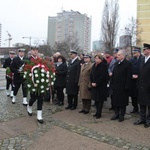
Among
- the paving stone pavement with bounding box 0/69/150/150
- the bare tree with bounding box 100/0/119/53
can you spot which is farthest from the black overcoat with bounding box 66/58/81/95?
the bare tree with bounding box 100/0/119/53

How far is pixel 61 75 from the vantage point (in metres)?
8.94

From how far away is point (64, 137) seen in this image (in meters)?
5.57

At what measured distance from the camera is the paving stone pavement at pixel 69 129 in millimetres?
5188

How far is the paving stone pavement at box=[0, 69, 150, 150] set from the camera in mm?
5188

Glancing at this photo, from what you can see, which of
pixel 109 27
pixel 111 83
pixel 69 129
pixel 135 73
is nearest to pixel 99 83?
pixel 111 83

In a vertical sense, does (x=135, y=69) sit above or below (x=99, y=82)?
above

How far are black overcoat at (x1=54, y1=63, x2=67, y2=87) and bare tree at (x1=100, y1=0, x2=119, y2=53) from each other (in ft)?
64.6

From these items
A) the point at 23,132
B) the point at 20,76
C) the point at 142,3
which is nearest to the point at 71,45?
the point at 142,3

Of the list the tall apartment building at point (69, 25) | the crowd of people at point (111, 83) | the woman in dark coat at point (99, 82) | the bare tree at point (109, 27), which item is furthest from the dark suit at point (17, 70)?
the tall apartment building at point (69, 25)

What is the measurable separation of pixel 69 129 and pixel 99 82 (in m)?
1.67

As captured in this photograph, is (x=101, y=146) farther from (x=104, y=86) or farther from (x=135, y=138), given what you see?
(x=104, y=86)

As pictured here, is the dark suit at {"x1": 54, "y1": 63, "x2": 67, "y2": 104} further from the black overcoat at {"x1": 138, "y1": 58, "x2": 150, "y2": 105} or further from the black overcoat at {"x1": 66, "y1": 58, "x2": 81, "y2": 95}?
the black overcoat at {"x1": 138, "y1": 58, "x2": 150, "y2": 105}

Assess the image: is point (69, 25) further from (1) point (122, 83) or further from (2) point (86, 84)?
(1) point (122, 83)

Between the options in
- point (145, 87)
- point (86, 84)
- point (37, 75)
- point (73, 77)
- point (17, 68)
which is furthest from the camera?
point (17, 68)
